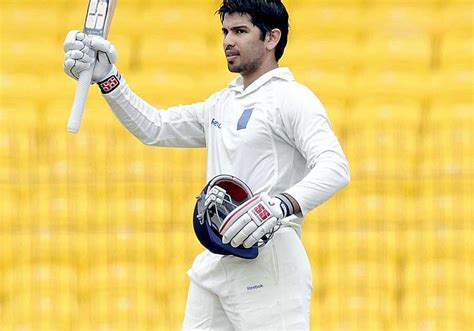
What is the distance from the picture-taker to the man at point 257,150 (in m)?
4.21

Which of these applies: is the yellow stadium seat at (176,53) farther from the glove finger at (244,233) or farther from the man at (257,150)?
the glove finger at (244,233)

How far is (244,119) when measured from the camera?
A: 168 inches

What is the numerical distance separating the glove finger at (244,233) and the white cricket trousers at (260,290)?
0.88 feet

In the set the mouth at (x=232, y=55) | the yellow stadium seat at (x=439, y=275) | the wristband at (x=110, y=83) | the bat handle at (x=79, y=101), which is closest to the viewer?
the bat handle at (x=79, y=101)

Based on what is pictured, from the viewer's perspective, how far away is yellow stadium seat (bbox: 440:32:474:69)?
8.63 metres

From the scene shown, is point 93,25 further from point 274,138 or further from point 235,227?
point 235,227

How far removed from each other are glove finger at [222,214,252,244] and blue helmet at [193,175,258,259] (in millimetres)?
90

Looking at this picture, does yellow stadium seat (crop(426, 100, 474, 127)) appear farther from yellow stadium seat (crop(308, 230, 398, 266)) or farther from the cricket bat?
the cricket bat

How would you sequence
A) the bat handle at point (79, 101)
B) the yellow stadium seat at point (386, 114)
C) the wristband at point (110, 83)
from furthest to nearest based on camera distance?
the yellow stadium seat at point (386, 114), the wristband at point (110, 83), the bat handle at point (79, 101)

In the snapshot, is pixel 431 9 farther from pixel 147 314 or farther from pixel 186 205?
pixel 147 314

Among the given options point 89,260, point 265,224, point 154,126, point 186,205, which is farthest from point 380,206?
point 265,224

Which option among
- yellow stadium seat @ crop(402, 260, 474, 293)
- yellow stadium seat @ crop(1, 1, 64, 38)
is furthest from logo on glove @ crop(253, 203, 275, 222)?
yellow stadium seat @ crop(1, 1, 64, 38)

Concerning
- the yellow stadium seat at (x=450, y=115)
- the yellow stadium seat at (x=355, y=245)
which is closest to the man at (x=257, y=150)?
the yellow stadium seat at (x=355, y=245)

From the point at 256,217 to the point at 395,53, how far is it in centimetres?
496
